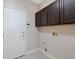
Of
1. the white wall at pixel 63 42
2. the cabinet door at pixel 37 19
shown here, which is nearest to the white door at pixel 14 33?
the cabinet door at pixel 37 19

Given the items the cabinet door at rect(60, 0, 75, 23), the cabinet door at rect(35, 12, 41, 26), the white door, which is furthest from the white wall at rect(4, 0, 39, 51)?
the cabinet door at rect(60, 0, 75, 23)

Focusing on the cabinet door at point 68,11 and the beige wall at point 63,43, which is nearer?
the cabinet door at point 68,11

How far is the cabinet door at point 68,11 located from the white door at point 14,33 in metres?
2.21

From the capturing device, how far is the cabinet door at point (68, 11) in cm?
198

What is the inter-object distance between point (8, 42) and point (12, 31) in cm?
48

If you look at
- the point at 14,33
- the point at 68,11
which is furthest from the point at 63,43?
the point at 14,33

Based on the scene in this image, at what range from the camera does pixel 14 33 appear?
12.2 feet

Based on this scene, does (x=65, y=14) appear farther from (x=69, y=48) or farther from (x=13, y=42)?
(x=13, y=42)

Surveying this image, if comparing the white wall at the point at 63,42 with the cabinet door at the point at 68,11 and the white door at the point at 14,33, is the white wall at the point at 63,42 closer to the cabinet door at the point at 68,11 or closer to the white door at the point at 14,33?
the cabinet door at the point at 68,11

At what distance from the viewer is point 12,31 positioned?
3664 millimetres

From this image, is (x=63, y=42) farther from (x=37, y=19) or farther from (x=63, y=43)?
(x=37, y=19)

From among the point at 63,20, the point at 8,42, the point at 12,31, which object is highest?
the point at 63,20
